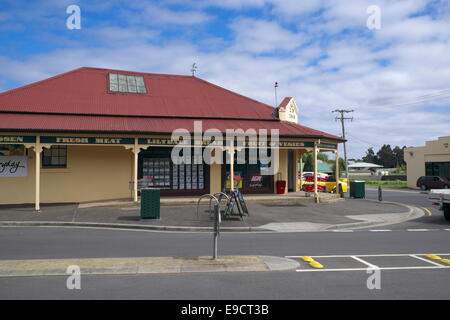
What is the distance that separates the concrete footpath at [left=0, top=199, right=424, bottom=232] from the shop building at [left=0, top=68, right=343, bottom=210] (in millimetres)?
1461

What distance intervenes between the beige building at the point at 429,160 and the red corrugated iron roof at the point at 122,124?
2377cm

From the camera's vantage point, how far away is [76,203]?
18.9m

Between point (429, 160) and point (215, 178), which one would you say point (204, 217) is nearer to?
point (215, 178)

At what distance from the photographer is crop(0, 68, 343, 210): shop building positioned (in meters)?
17.7

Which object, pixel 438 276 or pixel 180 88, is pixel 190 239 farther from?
pixel 180 88

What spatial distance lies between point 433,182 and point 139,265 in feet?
122

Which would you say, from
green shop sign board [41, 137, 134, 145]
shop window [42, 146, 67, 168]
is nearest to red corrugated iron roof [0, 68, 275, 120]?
shop window [42, 146, 67, 168]

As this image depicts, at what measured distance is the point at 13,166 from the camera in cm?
1802

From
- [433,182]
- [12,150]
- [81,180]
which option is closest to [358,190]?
[81,180]

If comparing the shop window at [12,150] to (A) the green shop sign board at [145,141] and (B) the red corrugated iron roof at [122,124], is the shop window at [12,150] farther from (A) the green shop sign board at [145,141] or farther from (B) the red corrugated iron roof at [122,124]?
(A) the green shop sign board at [145,141]

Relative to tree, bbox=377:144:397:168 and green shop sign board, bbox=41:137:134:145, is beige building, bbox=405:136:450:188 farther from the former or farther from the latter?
tree, bbox=377:144:397:168

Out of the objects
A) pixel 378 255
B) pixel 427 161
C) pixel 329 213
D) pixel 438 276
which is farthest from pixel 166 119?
pixel 427 161

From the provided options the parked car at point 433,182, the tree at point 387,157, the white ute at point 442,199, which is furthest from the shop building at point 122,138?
the tree at point 387,157

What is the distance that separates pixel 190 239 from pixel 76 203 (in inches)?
388
